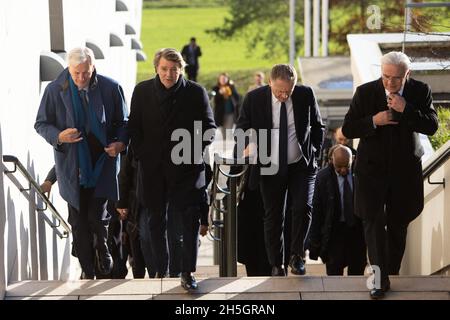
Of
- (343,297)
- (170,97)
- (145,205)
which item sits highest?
(170,97)

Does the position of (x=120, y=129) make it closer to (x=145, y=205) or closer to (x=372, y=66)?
(x=145, y=205)

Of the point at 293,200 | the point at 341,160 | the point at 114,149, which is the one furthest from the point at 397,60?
the point at 341,160

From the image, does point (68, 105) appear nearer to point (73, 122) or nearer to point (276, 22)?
point (73, 122)

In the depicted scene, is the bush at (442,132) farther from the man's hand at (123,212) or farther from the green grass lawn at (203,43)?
the green grass lawn at (203,43)

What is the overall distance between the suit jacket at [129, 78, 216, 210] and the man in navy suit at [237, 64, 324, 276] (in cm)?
45

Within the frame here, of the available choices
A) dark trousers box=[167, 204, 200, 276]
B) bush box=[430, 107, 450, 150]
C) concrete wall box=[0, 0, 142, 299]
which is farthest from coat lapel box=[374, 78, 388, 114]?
bush box=[430, 107, 450, 150]

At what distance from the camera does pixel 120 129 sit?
31.6 ft

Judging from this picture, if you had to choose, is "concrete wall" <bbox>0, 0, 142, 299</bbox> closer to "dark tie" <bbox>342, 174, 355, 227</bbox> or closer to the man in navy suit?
the man in navy suit

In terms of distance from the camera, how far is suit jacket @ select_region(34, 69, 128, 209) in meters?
9.48

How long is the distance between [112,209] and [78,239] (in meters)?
1.33

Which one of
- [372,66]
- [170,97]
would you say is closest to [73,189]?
[170,97]

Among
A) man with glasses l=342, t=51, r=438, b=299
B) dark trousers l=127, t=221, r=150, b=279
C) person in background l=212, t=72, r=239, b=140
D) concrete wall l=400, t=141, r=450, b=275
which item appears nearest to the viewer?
man with glasses l=342, t=51, r=438, b=299

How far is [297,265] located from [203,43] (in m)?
73.0
